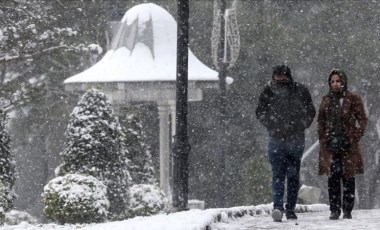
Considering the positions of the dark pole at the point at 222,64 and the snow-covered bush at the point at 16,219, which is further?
the dark pole at the point at 222,64

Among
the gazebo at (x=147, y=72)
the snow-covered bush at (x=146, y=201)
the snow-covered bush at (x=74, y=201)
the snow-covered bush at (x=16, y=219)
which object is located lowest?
the snow-covered bush at (x=16, y=219)

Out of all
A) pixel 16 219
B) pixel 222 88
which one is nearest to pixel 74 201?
pixel 222 88

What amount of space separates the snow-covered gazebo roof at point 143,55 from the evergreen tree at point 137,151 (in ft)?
14.4

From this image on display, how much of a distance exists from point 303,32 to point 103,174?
23.4 meters

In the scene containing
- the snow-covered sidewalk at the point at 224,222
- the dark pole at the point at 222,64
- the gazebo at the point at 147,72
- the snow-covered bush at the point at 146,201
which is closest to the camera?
the snow-covered sidewalk at the point at 224,222

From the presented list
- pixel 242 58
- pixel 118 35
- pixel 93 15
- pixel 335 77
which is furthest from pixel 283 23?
pixel 335 77

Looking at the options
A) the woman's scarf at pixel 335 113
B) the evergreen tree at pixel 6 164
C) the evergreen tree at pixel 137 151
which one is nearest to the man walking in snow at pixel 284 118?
the woman's scarf at pixel 335 113

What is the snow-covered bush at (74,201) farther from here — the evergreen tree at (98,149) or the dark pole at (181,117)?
the dark pole at (181,117)

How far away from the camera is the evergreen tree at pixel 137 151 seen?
1744 cm

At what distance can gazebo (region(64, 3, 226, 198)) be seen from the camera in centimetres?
2206

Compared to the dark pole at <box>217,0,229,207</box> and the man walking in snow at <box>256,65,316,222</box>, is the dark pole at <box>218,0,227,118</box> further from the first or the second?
the man walking in snow at <box>256,65,316,222</box>

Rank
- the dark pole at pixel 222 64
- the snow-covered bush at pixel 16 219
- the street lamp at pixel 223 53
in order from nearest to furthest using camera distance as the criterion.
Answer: the snow-covered bush at pixel 16 219 < the dark pole at pixel 222 64 < the street lamp at pixel 223 53

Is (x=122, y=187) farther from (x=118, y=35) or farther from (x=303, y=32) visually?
(x=303, y=32)

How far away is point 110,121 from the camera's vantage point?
14586 mm
